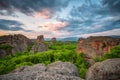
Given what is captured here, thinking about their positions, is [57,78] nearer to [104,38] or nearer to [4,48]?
[104,38]

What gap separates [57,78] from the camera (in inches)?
313

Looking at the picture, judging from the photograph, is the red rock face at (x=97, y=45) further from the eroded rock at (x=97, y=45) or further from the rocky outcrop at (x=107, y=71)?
the rocky outcrop at (x=107, y=71)

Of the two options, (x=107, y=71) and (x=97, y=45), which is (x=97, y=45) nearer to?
(x=97, y=45)

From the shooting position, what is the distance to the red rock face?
3634cm

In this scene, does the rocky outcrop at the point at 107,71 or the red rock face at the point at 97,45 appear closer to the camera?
the rocky outcrop at the point at 107,71

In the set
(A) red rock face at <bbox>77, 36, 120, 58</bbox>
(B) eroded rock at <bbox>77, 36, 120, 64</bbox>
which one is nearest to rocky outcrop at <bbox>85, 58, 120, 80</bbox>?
(B) eroded rock at <bbox>77, 36, 120, 64</bbox>

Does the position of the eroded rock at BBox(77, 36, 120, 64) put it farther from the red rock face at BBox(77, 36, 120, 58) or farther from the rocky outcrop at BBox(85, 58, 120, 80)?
the rocky outcrop at BBox(85, 58, 120, 80)

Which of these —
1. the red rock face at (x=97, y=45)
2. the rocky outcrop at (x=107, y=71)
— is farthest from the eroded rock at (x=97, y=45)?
the rocky outcrop at (x=107, y=71)

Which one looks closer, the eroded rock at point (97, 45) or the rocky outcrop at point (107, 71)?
the rocky outcrop at point (107, 71)

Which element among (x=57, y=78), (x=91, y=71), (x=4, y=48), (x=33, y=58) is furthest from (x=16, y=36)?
(x=57, y=78)

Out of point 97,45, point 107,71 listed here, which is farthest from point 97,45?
point 107,71

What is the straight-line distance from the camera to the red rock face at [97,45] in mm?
36341

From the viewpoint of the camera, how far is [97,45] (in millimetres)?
38125

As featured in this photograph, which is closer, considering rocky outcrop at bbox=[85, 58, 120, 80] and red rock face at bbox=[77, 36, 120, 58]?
rocky outcrop at bbox=[85, 58, 120, 80]
